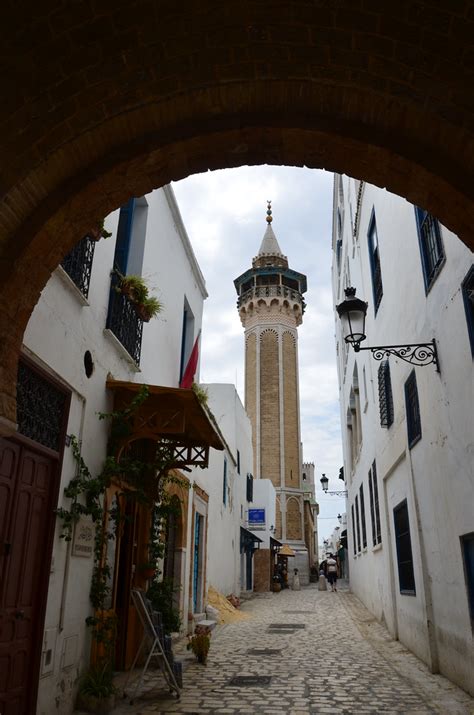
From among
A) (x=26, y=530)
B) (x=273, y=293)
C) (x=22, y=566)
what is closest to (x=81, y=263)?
(x=26, y=530)

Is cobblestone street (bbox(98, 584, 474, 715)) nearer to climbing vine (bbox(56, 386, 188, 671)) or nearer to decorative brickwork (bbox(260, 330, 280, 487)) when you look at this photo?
climbing vine (bbox(56, 386, 188, 671))

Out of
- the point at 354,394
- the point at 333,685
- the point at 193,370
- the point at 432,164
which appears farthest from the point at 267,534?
the point at 432,164

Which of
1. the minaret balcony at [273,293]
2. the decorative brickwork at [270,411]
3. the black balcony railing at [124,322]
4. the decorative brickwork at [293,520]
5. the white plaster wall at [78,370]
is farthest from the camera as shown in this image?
the minaret balcony at [273,293]

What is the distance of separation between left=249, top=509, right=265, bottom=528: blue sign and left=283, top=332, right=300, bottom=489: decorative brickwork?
12.3 m

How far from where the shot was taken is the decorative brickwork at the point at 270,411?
4100cm

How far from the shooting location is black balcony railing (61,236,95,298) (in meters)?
5.56

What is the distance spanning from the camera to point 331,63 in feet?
12.0

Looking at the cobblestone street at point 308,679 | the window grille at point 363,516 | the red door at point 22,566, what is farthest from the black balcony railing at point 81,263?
the window grille at point 363,516

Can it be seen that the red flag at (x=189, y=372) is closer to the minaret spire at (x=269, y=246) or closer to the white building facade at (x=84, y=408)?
the white building facade at (x=84, y=408)

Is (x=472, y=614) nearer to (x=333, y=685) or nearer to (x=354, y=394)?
(x=333, y=685)

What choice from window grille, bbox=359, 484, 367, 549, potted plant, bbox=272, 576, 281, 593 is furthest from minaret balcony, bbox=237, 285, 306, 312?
window grille, bbox=359, 484, 367, 549

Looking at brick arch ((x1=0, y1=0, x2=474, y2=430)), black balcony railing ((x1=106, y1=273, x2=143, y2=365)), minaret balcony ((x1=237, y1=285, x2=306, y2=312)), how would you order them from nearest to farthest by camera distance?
1. brick arch ((x1=0, y1=0, x2=474, y2=430))
2. black balcony railing ((x1=106, y1=273, x2=143, y2=365))
3. minaret balcony ((x1=237, y1=285, x2=306, y2=312))

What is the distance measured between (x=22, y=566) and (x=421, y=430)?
5.30 meters

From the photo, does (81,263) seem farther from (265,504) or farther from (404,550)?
(265,504)
